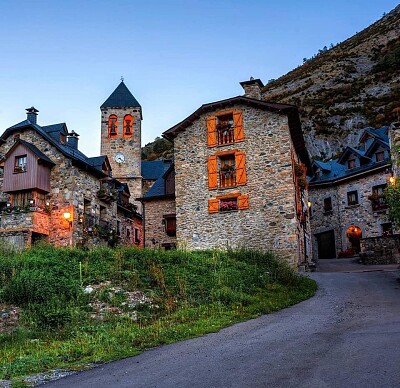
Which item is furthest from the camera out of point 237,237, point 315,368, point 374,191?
point 374,191

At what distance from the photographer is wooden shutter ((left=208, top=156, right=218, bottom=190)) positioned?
23.5m

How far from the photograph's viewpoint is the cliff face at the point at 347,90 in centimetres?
5419

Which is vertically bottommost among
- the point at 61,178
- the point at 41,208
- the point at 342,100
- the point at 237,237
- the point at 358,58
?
the point at 237,237

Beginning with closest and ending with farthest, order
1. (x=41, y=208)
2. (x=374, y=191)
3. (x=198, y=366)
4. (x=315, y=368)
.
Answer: (x=315, y=368)
(x=198, y=366)
(x=41, y=208)
(x=374, y=191)

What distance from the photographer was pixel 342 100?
202 feet

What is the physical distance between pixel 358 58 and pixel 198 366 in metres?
77.3

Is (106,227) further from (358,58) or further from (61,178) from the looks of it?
(358,58)

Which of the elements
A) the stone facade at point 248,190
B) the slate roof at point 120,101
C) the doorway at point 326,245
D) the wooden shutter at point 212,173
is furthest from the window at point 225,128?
the slate roof at point 120,101

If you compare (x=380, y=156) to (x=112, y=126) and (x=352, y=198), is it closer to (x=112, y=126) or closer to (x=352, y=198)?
(x=352, y=198)

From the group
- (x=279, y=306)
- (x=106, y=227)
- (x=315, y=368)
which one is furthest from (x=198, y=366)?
(x=106, y=227)

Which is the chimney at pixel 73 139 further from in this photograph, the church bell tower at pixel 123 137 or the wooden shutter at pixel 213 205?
the church bell tower at pixel 123 137

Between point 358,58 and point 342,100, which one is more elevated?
point 358,58

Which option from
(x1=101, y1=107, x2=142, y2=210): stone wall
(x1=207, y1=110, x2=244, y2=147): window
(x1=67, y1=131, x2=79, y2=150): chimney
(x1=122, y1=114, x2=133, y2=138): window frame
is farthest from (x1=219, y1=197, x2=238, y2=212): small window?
(x1=122, y1=114, x2=133, y2=138): window frame

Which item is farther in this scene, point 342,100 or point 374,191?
point 342,100
